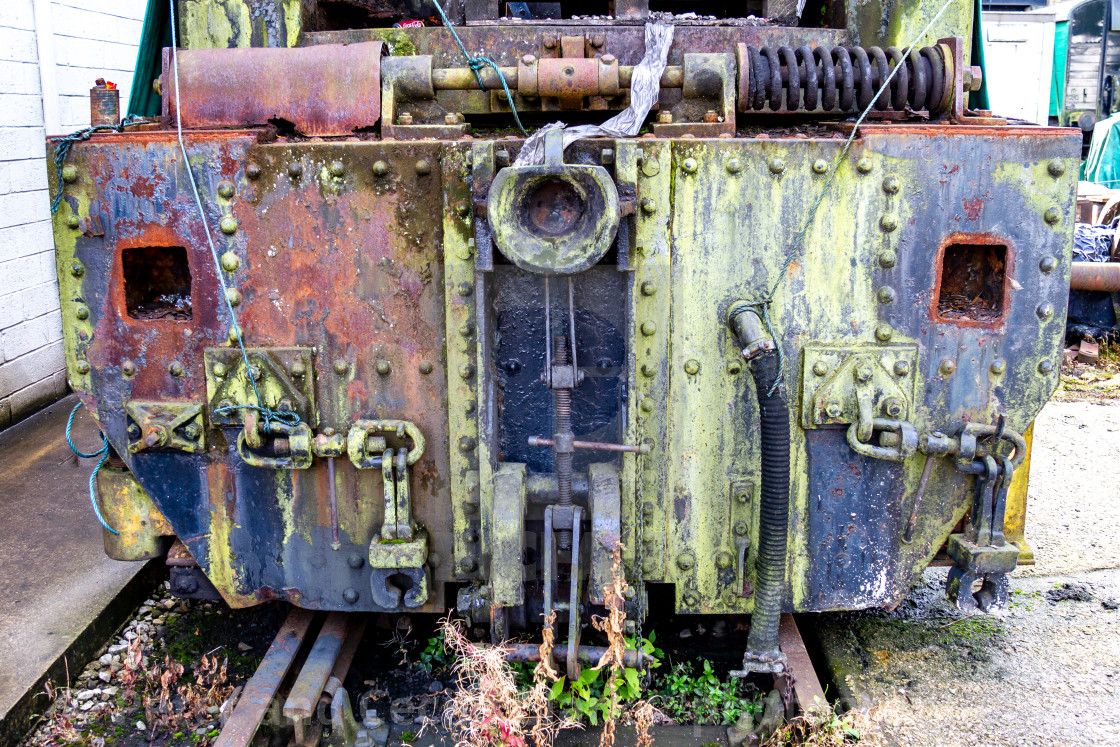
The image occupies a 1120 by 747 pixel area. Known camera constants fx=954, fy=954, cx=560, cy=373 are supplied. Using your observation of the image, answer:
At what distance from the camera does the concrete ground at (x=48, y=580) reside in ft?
9.94

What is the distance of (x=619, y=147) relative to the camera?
2467mm

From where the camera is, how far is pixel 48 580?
11.9ft

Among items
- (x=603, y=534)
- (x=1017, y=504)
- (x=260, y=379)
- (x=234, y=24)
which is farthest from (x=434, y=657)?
(x=234, y=24)

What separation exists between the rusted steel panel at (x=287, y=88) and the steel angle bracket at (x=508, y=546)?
113cm

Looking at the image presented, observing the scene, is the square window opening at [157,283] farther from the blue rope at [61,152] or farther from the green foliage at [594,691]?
the green foliage at [594,691]

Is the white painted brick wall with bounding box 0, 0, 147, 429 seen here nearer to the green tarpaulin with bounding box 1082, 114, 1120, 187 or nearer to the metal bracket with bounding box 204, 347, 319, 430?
the metal bracket with bounding box 204, 347, 319, 430

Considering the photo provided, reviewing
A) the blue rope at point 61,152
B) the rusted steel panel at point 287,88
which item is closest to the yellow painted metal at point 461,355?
the rusted steel panel at point 287,88

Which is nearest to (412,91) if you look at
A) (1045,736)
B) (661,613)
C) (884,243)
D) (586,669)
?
(884,243)

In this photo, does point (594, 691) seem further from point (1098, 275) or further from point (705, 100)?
point (1098, 275)

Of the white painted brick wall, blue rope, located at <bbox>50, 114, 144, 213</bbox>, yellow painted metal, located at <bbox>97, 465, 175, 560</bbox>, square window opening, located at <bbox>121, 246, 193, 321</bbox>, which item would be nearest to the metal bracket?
square window opening, located at <bbox>121, 246, 193, 321</bbox>

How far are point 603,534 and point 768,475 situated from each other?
48cm

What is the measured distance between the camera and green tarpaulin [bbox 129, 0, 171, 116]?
121 inches

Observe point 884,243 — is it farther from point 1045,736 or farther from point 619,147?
point 1045,736

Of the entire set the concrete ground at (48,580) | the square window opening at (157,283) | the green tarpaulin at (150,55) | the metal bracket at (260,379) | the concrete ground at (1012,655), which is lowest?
the concrete ground at (1012,655)
